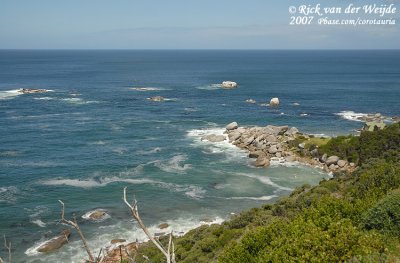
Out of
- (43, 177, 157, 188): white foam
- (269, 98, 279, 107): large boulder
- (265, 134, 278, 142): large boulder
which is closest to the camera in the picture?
(43, 177, 157, 188): white foam

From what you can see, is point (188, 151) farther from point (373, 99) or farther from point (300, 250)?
point (373, 99)

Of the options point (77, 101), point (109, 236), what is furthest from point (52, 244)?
point (77, 101)

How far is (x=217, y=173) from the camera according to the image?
206ft

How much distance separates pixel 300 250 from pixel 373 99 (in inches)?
4704

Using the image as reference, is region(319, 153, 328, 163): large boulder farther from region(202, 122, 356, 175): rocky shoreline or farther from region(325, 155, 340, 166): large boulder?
region(325, 155, 340, 166): large boulder

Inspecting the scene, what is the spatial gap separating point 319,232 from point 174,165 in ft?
158

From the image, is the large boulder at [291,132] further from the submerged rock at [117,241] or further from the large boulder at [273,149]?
the submerged rock at [117,241]

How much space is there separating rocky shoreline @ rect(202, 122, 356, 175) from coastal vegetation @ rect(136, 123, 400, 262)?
16531 mm

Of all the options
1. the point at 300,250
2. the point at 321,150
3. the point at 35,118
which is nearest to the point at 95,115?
the point at 35,118

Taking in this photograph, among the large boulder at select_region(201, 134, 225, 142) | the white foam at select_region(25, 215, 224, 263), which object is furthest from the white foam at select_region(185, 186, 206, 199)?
the large boulder at select_region(201, 134, 225, 142)

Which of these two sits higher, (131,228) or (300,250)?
(300,250)

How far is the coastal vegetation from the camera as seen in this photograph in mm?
17156

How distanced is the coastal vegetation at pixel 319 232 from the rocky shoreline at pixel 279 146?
1653 centimetres

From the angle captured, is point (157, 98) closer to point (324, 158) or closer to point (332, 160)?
point (324, 158)
